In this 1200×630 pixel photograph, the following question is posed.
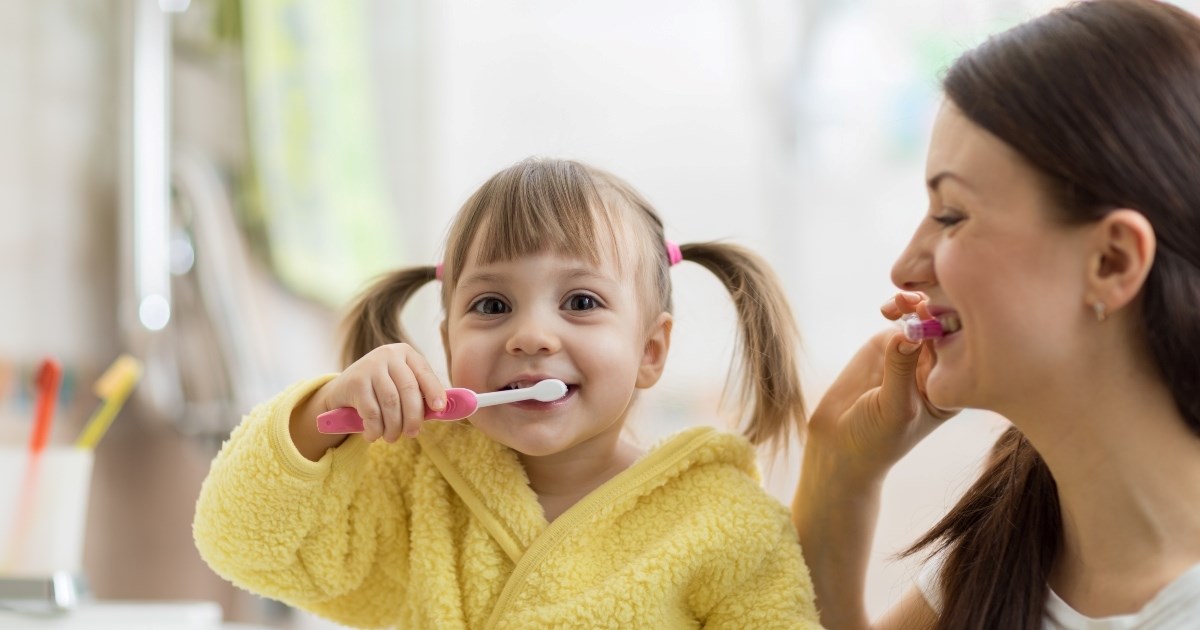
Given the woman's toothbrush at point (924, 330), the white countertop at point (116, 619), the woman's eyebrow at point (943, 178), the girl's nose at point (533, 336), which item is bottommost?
the white countertop at point (116, 619)

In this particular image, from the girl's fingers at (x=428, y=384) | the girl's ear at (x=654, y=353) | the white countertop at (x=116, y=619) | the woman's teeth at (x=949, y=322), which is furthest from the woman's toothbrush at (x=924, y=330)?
the white countertop at (x=116, y=619)

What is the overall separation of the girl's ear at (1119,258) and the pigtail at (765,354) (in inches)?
10.8

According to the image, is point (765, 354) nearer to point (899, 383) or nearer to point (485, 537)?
point (899, 383)

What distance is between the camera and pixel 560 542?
0.84 m

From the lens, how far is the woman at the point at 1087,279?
68cm

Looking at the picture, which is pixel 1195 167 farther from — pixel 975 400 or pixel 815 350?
pixel 815 350

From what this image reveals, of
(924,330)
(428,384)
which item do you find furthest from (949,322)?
(428,384)

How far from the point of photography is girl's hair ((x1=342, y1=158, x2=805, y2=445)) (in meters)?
0.84

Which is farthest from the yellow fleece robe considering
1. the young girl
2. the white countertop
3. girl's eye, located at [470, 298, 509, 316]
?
the white countertop

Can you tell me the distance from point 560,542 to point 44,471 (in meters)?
0.54

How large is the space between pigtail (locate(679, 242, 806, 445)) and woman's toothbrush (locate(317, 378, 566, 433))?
19 centimetres

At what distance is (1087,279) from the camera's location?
69 centimetres

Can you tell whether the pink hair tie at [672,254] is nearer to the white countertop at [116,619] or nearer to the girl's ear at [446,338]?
the girl's ear at [446,338]

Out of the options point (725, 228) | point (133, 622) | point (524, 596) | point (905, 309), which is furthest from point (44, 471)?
point (725, 228)
